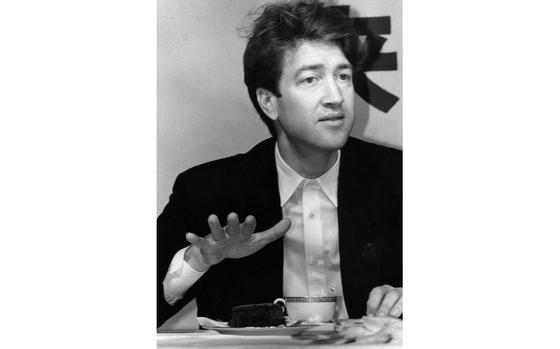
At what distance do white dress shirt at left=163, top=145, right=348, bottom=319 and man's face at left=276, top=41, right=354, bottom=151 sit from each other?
9.3 inches

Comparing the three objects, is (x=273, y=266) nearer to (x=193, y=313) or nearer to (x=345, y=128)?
(x=193, y=313)

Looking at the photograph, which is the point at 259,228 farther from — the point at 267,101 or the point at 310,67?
the point at 310,67

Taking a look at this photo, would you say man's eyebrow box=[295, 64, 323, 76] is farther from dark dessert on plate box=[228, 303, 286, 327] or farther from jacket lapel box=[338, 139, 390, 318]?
dark dessert on plate box=[228, 303, 286, 327]

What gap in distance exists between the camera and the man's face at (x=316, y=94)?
10.1 ft

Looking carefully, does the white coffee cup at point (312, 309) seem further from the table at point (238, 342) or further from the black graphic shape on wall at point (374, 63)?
the black graphic shape on wall at point (374, 63)

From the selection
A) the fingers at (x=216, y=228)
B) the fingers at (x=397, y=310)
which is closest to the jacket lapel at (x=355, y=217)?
the fingers at (x=397, y=310)

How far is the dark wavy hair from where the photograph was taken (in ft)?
10.1

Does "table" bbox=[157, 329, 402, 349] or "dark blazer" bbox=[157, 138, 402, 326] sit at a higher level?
"dark blazer" bbox=[157, 138, 402, 326]

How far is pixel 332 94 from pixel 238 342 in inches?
37.9

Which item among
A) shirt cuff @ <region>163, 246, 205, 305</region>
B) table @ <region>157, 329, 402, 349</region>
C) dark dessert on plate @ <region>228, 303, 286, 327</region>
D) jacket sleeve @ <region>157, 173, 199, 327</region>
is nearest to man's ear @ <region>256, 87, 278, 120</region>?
jacket sleeve @ <region>157, 173, 199, 327</region>

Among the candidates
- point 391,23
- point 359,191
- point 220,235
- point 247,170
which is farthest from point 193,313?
point 391,23

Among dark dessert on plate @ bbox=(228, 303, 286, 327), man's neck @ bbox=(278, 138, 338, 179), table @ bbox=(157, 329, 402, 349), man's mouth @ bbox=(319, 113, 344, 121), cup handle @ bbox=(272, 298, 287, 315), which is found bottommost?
table @ bbox=(157, 329, 402, 349)

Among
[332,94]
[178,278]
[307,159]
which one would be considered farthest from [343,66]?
[178,278]

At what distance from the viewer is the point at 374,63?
3104 mm
